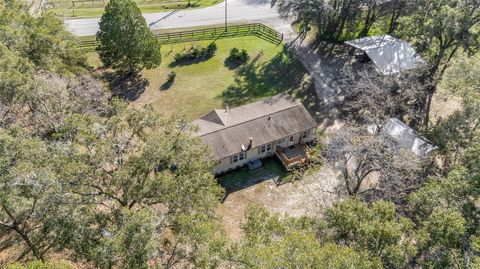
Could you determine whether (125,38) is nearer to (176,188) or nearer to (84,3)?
(176,188)

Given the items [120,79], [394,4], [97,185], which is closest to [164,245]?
[97,185]

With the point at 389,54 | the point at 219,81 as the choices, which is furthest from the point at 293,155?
the point at 389,54

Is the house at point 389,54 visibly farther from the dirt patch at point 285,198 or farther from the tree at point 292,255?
the tree at point 292,255

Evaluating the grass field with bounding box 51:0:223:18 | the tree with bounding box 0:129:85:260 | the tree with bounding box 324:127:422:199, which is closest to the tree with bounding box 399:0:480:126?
the tree with bounding box 324:127:422:199

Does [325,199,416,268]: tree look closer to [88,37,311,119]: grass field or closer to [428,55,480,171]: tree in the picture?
[428,55,480,171]: tree

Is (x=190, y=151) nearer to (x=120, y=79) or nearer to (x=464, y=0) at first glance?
(x=120, y=79)

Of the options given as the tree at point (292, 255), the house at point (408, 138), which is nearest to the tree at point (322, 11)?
the house at point (408, 138)
